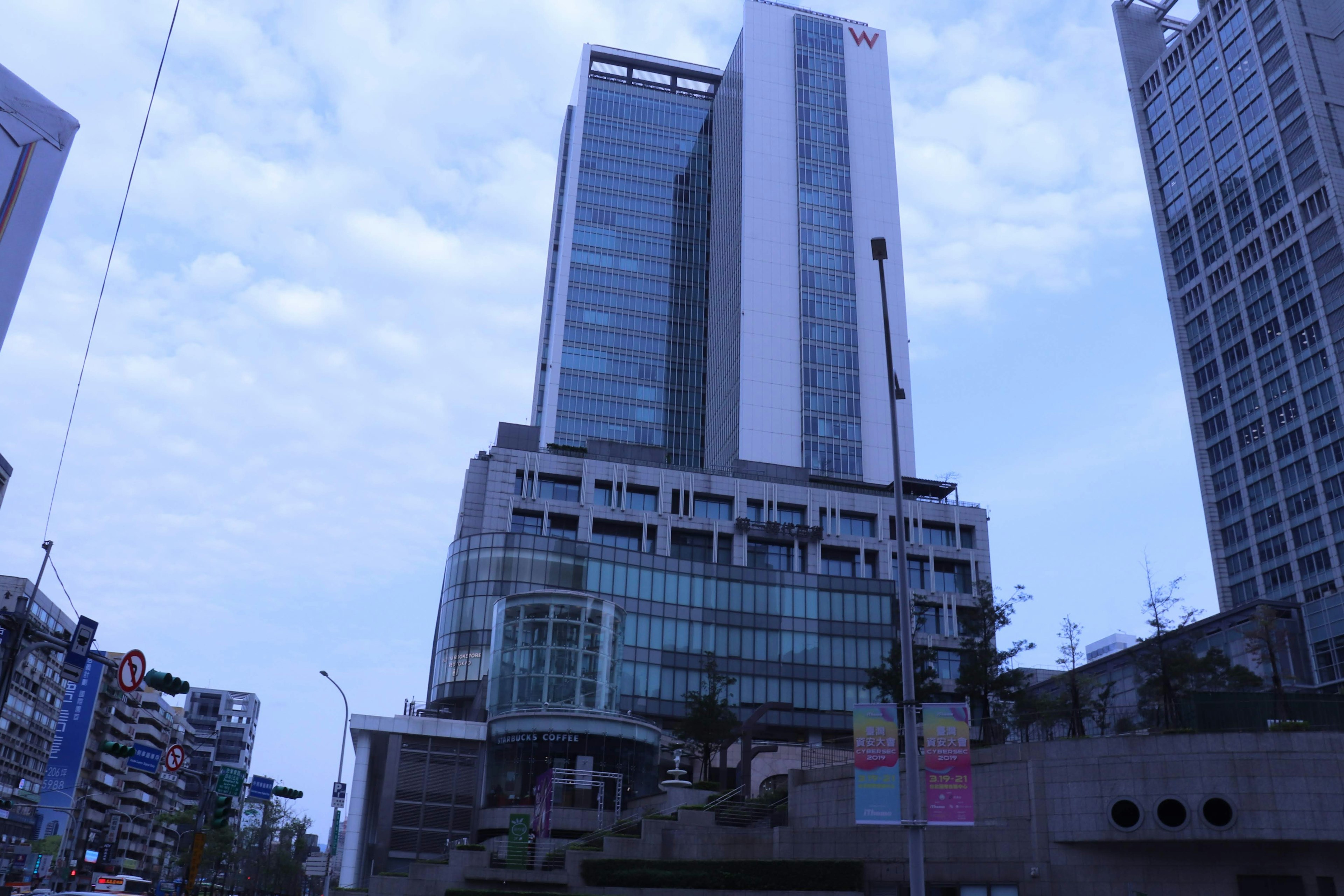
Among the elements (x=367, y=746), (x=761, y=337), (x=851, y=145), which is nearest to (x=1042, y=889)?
(x=367, y=746)

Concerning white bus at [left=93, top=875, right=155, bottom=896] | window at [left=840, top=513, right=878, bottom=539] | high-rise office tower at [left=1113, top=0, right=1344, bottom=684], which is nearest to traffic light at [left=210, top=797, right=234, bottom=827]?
white bus at [left=93, top=875, right=155, bottom=896]

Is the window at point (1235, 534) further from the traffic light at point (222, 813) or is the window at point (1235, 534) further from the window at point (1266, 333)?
the traffic light at point (222, 813)

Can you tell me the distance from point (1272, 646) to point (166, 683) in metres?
44.9

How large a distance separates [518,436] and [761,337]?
116 feet

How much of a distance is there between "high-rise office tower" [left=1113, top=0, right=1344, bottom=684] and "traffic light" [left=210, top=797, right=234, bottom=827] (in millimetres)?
104157

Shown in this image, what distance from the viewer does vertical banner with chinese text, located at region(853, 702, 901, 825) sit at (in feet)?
71.7

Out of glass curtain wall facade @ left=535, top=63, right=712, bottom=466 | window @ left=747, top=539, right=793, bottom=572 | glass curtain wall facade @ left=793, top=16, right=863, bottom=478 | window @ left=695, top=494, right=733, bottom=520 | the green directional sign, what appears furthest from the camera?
glass curtain wall facade @ left=535, top=63, right=712, bottom=466

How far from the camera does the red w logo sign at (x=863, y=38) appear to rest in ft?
478

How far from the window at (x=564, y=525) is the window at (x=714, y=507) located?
451 inches

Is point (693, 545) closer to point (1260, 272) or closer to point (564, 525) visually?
point (564, 525)

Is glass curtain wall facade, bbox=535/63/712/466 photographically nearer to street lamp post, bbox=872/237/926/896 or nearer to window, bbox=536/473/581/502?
window, bbox=536/473/581/502

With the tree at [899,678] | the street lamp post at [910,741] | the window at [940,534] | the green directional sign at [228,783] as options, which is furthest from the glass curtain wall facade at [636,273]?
the street lamp post at [910,741]

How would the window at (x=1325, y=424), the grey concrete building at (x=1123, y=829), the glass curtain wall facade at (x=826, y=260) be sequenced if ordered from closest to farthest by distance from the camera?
the grey concrete building at (x=1123, y=829) → the window at (x=1325, y=424) → the glass curtain wall facade at (x=826, y=260)

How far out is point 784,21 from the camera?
143875 mm
